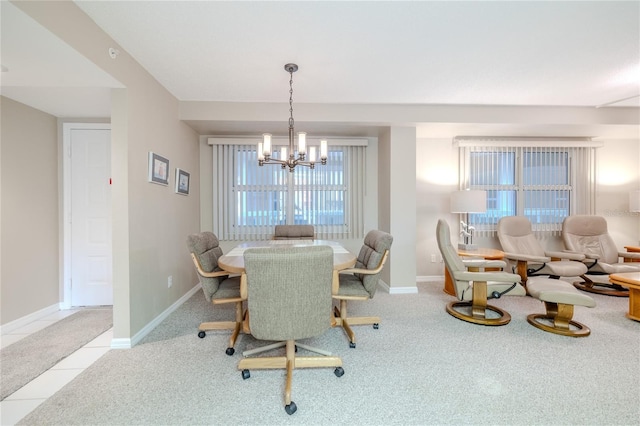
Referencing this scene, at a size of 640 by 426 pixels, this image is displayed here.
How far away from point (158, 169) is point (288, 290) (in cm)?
209

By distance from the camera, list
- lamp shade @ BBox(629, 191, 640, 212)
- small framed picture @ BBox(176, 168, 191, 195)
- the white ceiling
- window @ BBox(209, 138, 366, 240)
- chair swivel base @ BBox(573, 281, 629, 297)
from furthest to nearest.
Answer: window @ BBox(209, 138, 366, 240)
lamp shade @ BBox(629, 191, 640, 212)
chair swivel base @ BBox(573, 281, 629, 297)
small framed picture @ BBox(176, 168, 191, 195)
the white ceiling

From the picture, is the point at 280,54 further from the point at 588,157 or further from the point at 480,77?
the point at 588,157

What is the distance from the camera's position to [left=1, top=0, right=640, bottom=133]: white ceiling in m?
1.68

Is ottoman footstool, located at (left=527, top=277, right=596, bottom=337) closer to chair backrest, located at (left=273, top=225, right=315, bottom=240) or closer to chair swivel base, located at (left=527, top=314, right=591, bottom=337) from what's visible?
chair swivel base, located at (left=527, top=314, right=591, bottom=337)

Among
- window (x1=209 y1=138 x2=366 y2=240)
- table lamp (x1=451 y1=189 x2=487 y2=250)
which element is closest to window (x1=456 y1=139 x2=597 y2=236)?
table lamp (x1=451 y1=189 x2=487 y2=250)

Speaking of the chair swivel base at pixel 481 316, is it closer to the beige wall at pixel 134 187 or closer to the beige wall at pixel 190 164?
the beige wall at pixel 190 164

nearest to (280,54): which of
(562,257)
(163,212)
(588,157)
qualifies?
(163,212)

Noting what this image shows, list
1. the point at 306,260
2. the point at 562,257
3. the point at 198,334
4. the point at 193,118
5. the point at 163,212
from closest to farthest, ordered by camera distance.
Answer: the point at 306,260 → the point at 198,334 → the point at 163,212 → the point at 193,118 → the point at 562,257

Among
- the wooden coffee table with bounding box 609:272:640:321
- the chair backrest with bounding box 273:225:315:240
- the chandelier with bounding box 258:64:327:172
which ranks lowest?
the wooden coffee table with bounding box 609:272:640:321

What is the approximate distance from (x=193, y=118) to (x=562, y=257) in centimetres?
532

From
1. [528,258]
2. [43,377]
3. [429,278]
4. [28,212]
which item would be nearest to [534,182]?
[528,258]

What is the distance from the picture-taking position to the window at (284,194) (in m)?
4.02

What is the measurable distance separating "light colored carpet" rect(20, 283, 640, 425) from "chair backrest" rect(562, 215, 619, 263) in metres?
1.67

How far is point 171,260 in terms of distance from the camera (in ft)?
9.66
